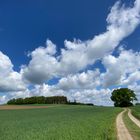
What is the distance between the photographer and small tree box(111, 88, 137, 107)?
6014 inches

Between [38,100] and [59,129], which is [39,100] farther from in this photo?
[59,129]

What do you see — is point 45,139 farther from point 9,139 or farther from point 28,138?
point 9,139

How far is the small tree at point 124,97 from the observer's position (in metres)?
153

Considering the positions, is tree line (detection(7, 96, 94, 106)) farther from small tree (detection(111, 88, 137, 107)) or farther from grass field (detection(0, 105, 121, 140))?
grass field (detection(0, 105, 121, 140))

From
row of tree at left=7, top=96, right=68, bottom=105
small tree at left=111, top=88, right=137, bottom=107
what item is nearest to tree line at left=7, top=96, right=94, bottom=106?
row of tree at left=7, top=96, right=68, bottom=105

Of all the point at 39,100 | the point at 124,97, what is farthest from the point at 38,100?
the point at 124,97

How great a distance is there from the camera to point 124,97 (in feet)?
500

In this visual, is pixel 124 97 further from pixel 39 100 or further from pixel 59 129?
pixel 59 129

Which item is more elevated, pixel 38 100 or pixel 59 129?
pixel 38 100

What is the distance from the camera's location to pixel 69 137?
1777 centimetres

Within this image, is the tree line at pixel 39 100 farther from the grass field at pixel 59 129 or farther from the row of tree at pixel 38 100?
the grass field at pixel 59 129

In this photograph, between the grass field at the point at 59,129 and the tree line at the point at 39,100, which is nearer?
the grass field at the point at 59,129

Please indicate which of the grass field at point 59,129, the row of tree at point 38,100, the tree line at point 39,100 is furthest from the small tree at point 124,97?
the grass field at point 59,129

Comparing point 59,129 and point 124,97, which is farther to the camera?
point 124,97
